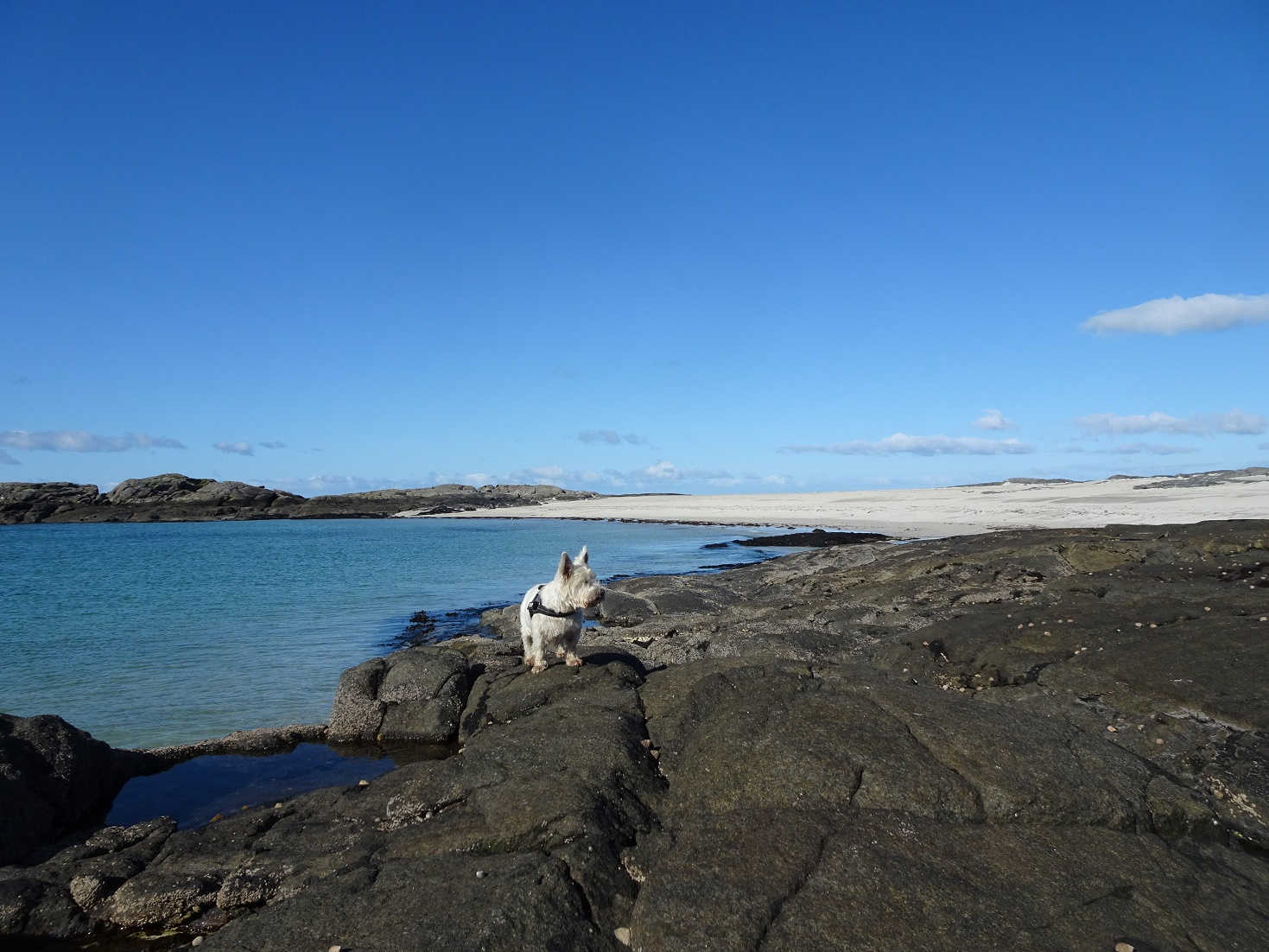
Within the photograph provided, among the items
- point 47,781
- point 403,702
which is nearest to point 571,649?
point 403,702

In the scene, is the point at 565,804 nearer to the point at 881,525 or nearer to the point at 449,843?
the point at 449,843

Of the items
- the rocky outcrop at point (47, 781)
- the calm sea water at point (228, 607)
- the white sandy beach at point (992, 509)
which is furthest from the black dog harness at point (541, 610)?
the white sandy beach at point (992, 509)

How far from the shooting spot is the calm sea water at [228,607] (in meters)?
15.6

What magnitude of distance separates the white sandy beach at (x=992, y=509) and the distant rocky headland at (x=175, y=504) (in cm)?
2781

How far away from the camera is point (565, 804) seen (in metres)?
6.19

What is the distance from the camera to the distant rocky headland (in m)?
98.8

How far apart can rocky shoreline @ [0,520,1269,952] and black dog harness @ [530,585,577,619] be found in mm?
952

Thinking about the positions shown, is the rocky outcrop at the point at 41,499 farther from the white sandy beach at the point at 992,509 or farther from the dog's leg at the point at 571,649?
the dog's leg at the point at 571,649

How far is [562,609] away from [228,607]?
2483cm

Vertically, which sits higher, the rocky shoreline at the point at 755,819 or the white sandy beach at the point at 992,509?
the white sandy beach at the point at 992,509

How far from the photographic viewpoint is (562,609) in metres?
10.3

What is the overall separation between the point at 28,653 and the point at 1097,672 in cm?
2693

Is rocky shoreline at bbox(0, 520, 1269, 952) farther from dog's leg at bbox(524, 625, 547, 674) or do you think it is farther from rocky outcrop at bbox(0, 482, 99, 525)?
rocky outcrop at bbox(0, 482, 99, 525)

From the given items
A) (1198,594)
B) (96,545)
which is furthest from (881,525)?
(96,545)
